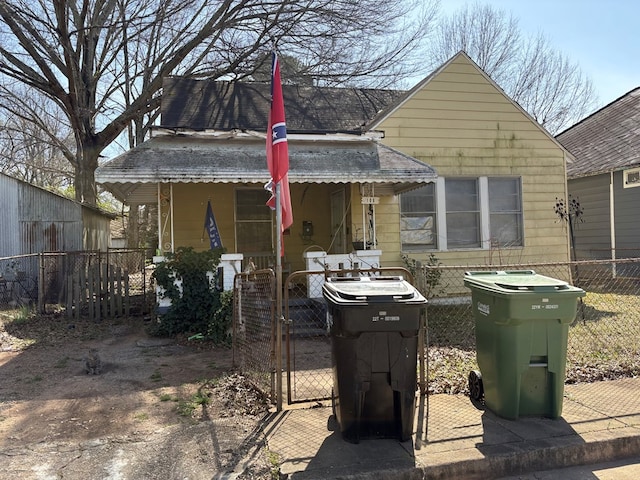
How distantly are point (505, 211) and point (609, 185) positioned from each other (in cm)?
535

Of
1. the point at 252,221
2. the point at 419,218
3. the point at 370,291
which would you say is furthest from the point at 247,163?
the point at 370,291

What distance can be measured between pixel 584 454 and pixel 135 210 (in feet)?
92.4

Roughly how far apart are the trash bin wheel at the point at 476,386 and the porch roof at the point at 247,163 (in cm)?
477

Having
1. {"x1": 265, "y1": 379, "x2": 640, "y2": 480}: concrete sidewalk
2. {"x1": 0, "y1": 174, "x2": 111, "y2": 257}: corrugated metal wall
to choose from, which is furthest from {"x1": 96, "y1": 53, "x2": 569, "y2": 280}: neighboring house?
{"x1": 265, "y1": 379, "x2": 640, "y2": 480}: concrete sidewalk

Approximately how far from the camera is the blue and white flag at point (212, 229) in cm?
990

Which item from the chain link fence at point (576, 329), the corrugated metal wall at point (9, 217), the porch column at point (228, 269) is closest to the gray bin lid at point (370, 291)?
the chain link fence at point (576, 329)

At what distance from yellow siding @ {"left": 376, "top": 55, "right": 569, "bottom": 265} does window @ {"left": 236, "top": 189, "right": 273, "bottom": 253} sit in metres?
2.61

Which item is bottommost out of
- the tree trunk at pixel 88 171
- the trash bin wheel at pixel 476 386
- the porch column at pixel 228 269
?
the trash bin wheel at pixel 476 386

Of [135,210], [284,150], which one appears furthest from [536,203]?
[135,210]

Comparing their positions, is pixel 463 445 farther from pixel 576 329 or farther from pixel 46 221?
pixel 46 221

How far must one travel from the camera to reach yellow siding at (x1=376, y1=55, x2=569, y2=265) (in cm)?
1045

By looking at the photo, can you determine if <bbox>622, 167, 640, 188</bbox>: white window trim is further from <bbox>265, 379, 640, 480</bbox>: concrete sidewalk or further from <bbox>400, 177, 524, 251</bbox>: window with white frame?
<bbox>265, 379, 640, 480</bbox>: concrete sidewalk

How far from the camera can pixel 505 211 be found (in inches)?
430

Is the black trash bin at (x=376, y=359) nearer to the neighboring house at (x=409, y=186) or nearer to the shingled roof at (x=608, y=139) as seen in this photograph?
the neighboring house at (x=409, y=186)
